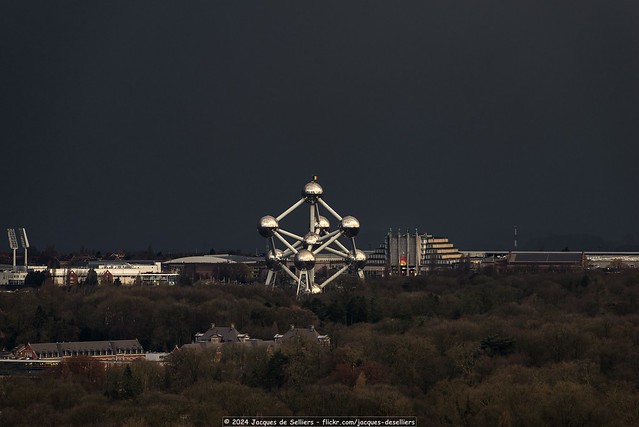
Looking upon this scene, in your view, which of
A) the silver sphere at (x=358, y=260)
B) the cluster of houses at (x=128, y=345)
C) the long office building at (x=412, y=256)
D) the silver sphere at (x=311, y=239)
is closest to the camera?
the cluster of houses at (x=128, y=345)

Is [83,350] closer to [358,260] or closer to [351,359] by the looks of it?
[351,359]

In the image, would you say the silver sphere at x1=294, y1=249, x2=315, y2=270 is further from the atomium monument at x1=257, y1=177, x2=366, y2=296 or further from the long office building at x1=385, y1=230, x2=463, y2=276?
the long office building at x1=385, y1=230, x2=463, y2=276

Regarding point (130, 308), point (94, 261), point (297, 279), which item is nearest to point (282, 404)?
point (130, 308)

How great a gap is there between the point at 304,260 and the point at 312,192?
6360 mm

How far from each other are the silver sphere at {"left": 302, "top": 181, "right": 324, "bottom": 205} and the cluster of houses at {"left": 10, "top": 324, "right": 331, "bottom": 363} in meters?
36.7

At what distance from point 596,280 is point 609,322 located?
36853 millimetres

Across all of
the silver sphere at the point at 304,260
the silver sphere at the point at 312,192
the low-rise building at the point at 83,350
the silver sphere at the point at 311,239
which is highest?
the silver sphere at the point at 312,192

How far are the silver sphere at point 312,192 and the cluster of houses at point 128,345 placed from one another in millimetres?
36679

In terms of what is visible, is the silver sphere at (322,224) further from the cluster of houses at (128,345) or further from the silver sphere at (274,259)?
the cluster of houses at (128,345)

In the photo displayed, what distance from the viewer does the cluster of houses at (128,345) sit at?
262 ft

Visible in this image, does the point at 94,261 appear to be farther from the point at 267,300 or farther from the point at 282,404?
the point at 282,404

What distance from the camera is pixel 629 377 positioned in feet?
215

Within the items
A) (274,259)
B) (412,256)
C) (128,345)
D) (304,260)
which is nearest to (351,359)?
(128,345)

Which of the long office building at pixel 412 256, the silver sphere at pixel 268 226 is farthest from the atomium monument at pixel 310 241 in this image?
the long office building at pixel 412 256
